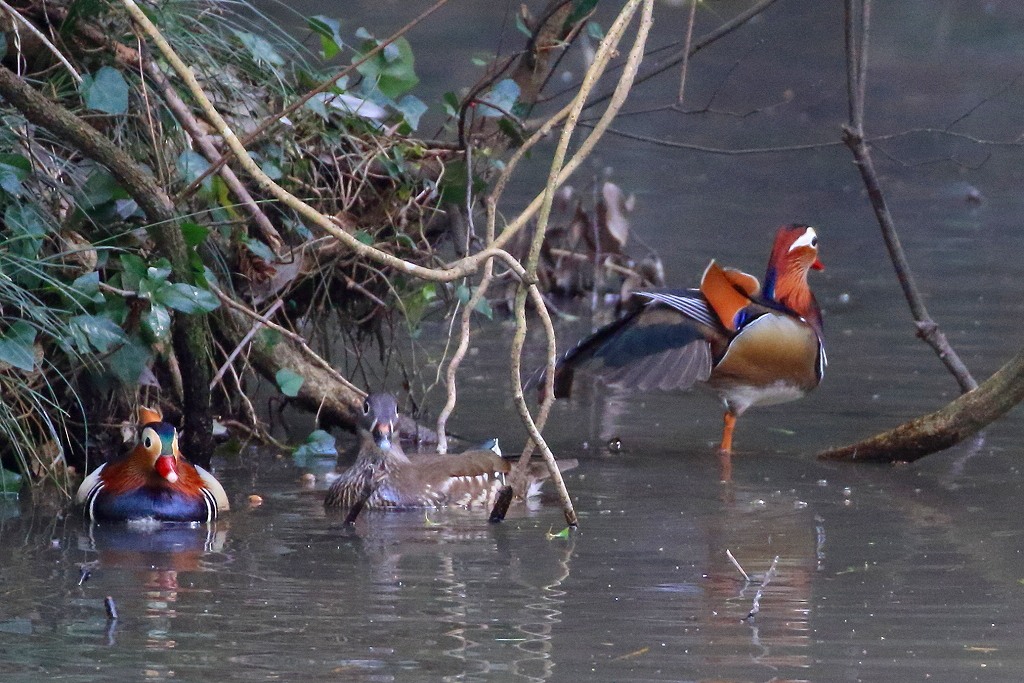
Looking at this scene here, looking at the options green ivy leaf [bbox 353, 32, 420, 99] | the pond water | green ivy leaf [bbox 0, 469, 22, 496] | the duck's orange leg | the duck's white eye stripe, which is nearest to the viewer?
the pond water

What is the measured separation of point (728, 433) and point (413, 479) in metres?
1.51

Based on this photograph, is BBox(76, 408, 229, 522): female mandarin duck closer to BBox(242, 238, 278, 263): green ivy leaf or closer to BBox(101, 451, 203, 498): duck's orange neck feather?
BBox(101, 451, 203, 498): duck's orange neck feather

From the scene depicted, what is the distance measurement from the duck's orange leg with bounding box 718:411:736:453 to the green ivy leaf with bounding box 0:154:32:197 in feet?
9.29

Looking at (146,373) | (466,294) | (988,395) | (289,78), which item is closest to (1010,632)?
(988,395)

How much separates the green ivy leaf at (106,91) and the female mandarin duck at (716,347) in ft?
7.06

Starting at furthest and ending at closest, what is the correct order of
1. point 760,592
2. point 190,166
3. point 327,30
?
1. point 327,30
2. point 190,166
3. point 760,592

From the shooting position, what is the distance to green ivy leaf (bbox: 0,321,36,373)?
521 cm

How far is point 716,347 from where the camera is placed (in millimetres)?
6848

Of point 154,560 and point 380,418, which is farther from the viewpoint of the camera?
point 380,418

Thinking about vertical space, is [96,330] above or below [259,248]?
below

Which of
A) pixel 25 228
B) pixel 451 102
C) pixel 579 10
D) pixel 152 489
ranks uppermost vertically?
pixel 579 10

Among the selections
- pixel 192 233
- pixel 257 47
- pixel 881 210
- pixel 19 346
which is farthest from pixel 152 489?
pixel 881 210

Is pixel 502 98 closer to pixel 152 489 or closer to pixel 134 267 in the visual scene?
pixel 134 267

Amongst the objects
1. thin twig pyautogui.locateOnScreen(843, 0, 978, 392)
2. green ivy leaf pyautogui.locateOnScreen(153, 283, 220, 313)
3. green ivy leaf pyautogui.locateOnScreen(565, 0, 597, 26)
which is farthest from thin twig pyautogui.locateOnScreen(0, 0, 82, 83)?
thin twig pyautogui.locateOnScreen(843, 0, 978, 392)
